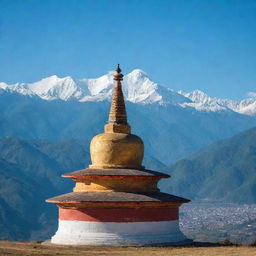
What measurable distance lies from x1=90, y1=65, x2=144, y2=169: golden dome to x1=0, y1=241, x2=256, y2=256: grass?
3.99m

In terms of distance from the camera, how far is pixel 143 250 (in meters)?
27.9

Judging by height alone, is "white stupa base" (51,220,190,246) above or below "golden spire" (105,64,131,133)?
below

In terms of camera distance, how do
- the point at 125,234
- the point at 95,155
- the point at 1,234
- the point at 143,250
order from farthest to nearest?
1. the point at 1,234
2. the point at 95,155
3. the point at 125,234
4. the point at 143,250

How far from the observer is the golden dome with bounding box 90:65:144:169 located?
3172cm

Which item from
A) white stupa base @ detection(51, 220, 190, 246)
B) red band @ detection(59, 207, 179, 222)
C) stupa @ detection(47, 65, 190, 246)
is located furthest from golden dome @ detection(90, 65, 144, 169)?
white stupa base @ detection(51, 220, 190, 246)

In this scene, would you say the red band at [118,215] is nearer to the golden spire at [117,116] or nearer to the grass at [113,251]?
the grass at [113,251]

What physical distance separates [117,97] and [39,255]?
395 inches

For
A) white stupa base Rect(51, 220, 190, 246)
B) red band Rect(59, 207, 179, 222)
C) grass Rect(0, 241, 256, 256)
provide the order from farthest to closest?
red band Rect(59, 207, 179, 222)
white stupa base Rect(51, 220, 190, 246)
grass Rect(0, 241, 256, 256)

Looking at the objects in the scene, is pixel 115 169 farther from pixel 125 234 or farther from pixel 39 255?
pixel 39 255

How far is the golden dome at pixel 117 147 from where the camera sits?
104 feet

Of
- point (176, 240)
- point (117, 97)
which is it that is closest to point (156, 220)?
point (176, 240)

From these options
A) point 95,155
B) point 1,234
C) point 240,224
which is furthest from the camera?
point 240,224

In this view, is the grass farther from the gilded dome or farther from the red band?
the gilded dome

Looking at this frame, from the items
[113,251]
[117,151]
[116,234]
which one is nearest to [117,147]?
[117,151]
